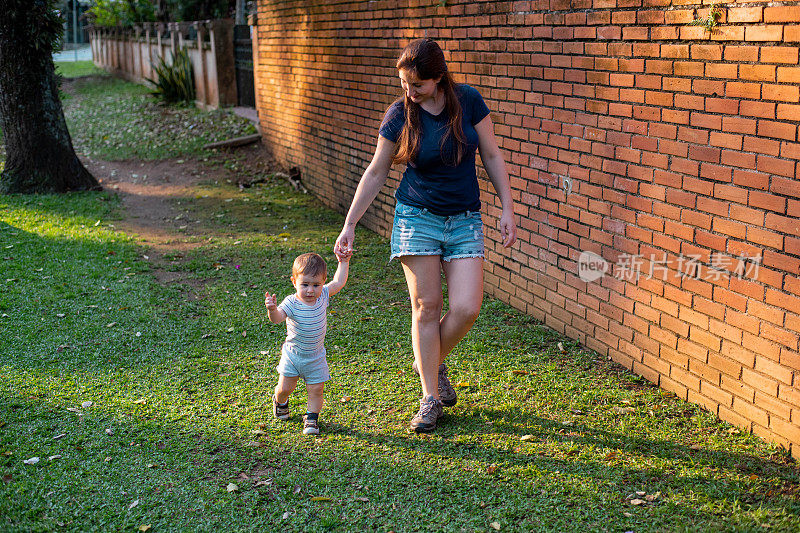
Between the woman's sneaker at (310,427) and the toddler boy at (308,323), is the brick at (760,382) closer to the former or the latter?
the toddler boy at (308,323)

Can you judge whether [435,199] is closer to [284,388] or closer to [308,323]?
[308,323]

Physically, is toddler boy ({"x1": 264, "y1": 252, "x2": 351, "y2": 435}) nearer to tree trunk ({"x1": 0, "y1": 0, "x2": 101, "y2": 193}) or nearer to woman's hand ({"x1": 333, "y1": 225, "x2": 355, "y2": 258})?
woman's hand ({"x1": 333, "y1": 225, "x2": 355, "y2": 258})

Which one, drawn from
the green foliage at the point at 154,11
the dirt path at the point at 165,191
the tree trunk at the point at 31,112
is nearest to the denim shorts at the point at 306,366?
the dirt path at the point at 165,191

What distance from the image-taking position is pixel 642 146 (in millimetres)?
4457

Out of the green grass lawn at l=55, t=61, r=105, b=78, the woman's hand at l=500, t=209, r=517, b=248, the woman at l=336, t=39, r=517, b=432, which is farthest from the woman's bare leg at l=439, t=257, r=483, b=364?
the green grass lawn at l=55, t=61, r=105, b=78

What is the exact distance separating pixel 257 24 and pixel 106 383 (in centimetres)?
834

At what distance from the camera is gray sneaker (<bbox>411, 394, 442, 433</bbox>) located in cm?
402

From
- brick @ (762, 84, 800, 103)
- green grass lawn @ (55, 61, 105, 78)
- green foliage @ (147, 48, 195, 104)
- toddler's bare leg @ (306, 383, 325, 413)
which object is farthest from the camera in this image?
green grass lawn @ (55, 61, 105, 78)

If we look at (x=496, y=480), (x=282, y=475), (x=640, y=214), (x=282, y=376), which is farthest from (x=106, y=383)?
(x=640, y=214)

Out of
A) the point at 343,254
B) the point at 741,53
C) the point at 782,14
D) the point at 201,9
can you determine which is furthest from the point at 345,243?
the point at 201,9

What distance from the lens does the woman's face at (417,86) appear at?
11.9 feet

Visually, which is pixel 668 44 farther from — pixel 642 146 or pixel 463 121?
pixel 463 121

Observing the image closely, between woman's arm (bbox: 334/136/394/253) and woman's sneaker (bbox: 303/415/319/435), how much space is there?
927 mm

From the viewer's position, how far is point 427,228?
3.87 m
